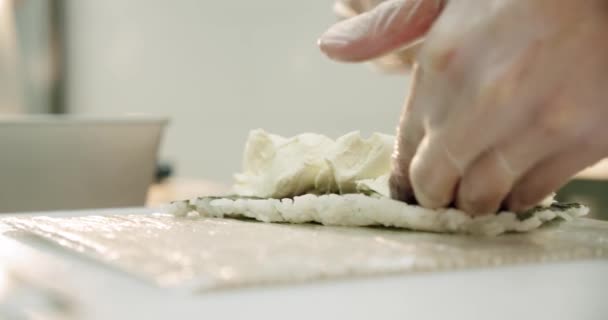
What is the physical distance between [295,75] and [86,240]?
4.27 feet

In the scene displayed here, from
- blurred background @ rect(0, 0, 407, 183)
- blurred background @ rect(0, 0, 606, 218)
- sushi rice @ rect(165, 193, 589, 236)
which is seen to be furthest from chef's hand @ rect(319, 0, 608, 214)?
blurred background @ rect(0, 0, 407, 183)

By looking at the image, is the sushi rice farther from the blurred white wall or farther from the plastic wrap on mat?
the blurred white wall

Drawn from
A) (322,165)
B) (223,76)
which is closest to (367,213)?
(322,165)

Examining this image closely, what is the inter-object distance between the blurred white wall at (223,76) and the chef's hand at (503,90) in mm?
863

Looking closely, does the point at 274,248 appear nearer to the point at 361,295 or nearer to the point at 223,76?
the point at 361,295

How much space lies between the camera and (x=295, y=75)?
166cm

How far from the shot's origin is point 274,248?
0.37 meters

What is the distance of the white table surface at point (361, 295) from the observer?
309 mm

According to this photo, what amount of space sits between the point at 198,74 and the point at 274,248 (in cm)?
174

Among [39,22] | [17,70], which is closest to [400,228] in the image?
[17,70]

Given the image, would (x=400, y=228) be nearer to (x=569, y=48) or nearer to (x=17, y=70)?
(x=569, y=48)

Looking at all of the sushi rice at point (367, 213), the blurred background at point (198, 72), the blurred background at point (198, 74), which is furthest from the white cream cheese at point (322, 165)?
the blurred background at point (198, 72)

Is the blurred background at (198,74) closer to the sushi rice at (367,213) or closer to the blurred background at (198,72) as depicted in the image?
the blurred background at (198,72)

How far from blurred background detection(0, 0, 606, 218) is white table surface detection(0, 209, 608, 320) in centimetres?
71
